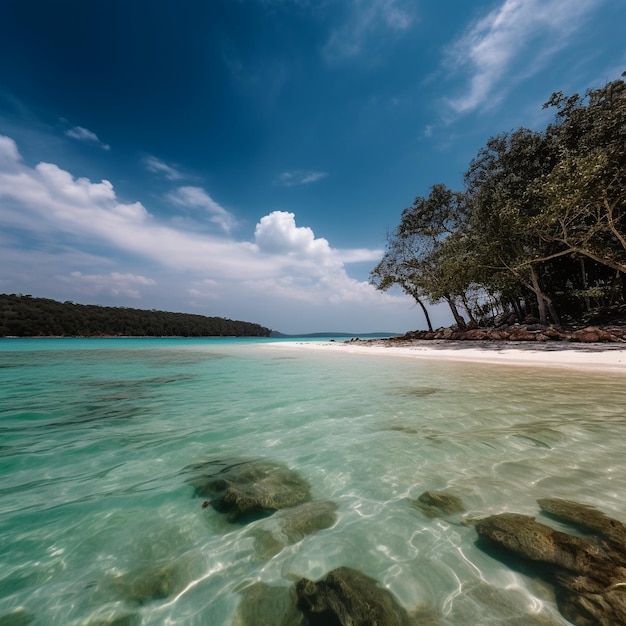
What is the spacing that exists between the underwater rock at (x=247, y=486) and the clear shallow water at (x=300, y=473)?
0.53 ft

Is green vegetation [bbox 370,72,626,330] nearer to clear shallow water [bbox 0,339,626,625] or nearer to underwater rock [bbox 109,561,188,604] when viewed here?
clear shallow water [bbox 0,339,626,625]

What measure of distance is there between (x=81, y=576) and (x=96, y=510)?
0.98 meters

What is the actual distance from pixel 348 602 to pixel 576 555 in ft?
5.18

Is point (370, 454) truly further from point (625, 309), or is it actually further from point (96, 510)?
point (625, 309)

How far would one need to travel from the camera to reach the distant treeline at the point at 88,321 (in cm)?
6794

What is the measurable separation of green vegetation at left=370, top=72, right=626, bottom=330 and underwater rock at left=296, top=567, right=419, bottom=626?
60.3 feet

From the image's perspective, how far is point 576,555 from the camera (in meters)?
2.03

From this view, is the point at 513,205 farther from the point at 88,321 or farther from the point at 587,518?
the point at 88,321

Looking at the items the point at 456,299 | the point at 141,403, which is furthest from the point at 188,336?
the point at 141,403

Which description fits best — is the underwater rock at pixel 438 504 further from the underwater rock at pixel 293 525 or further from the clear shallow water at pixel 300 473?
the underwater rock at pixel 293 525

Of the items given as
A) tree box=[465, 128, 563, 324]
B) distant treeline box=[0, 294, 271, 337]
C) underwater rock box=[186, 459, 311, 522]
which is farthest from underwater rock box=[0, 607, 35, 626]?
distant treeline box=[0, 294, 271, 337]

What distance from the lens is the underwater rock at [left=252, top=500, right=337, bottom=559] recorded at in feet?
8.00

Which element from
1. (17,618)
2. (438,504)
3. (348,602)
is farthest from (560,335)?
(17,618)

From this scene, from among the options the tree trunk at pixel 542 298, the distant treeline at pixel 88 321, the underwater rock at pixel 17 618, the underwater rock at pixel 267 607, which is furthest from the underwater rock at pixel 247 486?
the distant treeline at pixel 88 321
